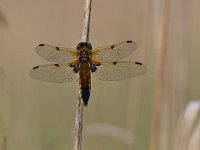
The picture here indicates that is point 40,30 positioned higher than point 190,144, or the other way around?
point 40,30

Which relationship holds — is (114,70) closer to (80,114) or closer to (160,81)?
(160,81)

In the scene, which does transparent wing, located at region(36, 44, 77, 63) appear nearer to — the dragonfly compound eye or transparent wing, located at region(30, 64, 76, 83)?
transparent wing, located at region(30, 64, 76, 83)

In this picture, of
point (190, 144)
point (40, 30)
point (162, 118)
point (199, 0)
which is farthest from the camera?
point (199, 0)

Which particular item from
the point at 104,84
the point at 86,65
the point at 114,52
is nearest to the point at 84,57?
the point at 86,65

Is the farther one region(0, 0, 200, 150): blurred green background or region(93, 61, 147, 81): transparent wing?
region(93, 61, 147, 81): transparent wing

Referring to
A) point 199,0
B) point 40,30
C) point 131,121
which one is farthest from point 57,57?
point 199,0

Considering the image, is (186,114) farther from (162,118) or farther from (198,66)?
(198,66)

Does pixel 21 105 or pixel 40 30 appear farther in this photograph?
pixel 40 30

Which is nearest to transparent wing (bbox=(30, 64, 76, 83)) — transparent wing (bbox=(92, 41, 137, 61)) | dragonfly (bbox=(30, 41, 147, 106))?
dragonfly (bbox=(30, 41, 147, 106))
